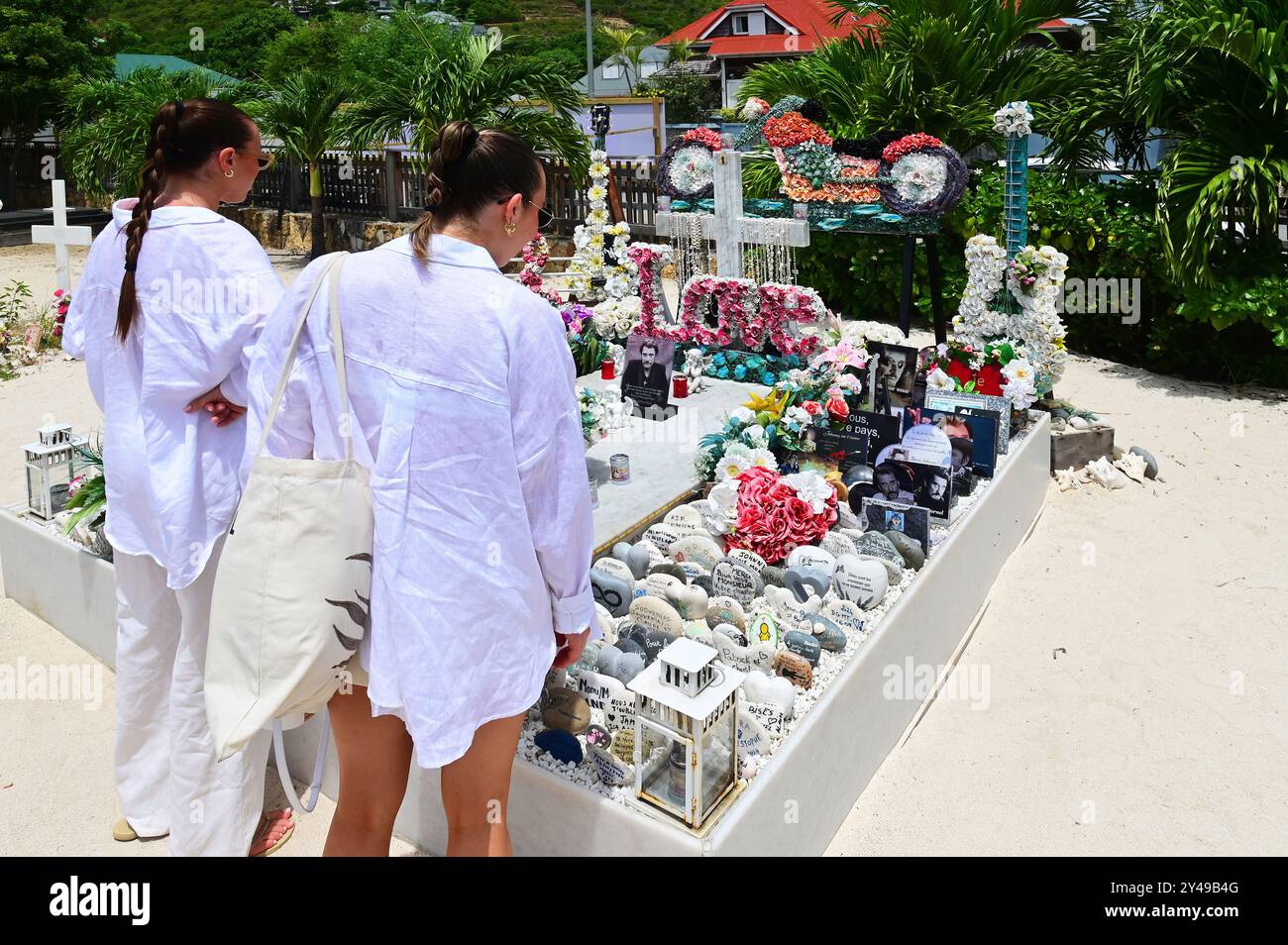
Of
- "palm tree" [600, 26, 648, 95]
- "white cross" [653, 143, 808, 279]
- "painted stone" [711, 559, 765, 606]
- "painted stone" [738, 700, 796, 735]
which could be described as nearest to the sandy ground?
"painted stone" [738, 700, 796, 735]

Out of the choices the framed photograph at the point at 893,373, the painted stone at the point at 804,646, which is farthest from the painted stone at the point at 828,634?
the framed photograph at the point at 893,373

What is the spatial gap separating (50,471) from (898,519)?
3.37 m

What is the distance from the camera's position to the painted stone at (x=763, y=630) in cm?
336

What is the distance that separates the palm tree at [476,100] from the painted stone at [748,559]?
794 centimetres

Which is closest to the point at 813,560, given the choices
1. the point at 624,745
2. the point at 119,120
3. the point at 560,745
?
the point at 624,745

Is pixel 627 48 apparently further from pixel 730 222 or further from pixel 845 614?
pixel 845 614

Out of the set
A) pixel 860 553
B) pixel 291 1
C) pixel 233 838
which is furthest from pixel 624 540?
pixel 291 1

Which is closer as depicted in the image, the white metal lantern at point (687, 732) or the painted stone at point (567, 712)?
the white metal lantern at point (687, 732)

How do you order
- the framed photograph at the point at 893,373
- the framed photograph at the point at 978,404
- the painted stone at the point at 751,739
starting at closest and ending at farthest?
1. the painted stone at the point at 751,739
2. the framed photograph at the point at 978,404
3. the framed photograph at the point at 893,373

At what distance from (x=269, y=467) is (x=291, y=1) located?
71.7 metres

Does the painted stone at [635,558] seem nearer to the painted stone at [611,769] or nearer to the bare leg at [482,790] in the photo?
the painted stone at [611,769]

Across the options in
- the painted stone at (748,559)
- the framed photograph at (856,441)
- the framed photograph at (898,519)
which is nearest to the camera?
the painted stone at (748,559)

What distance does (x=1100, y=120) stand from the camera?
7797 mm

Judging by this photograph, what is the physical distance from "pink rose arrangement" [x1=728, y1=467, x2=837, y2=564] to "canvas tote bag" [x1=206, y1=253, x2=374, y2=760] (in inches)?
90.2
